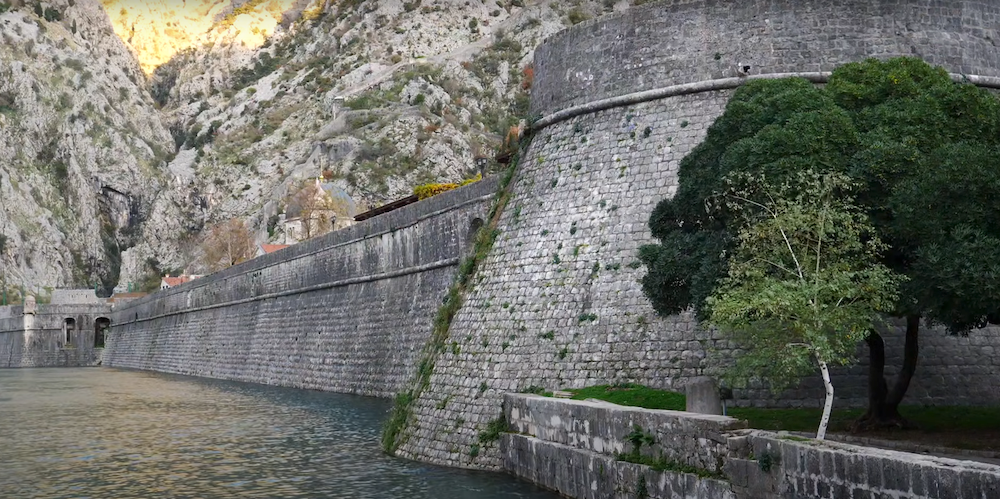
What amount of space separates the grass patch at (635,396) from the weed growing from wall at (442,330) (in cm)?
387

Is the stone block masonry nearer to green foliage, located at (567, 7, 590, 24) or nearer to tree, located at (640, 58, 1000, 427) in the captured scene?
tree, located at (640, 58, 1000, 427)

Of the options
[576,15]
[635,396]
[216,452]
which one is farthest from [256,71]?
[635,396]

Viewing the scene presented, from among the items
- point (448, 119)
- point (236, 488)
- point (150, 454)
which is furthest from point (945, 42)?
point (448, 119)

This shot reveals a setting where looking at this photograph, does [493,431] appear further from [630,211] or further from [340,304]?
[340,304]

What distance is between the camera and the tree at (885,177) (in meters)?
10.8

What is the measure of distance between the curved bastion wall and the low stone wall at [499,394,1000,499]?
4.84 feet

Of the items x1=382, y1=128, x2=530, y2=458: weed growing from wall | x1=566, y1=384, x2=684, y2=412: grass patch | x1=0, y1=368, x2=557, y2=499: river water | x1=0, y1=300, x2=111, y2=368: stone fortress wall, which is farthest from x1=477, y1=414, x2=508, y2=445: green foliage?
x1=0, y1=300, x2=111, y2=368: stone fortress wall

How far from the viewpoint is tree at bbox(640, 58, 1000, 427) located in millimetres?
10773

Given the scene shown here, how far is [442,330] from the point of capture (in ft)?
59.4

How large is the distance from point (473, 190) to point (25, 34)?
337ft

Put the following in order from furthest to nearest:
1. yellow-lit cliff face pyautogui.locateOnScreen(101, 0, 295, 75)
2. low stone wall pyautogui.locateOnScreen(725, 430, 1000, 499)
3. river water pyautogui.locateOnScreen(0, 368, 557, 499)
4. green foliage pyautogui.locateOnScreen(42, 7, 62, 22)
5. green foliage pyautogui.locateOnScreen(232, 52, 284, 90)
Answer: yellow-lit cliff face pyautogui.locateOnScreen(101, 0, 295, 75), green foliage pyautogui.locateOnScreen(232, 52, 284, 90), green foliage pyautogui.locateOnScreen(42, 7, 62, 22), river water pyautogui.locateOnScreen(0, 368, 557, 499), low stone wall pyautogui.locateOnScreen(725, 430, 1000, 499)

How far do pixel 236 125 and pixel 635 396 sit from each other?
98.4m

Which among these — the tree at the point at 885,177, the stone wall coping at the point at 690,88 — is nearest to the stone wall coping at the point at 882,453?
the tree at the point at 885,177

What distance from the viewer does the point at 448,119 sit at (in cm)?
8556
